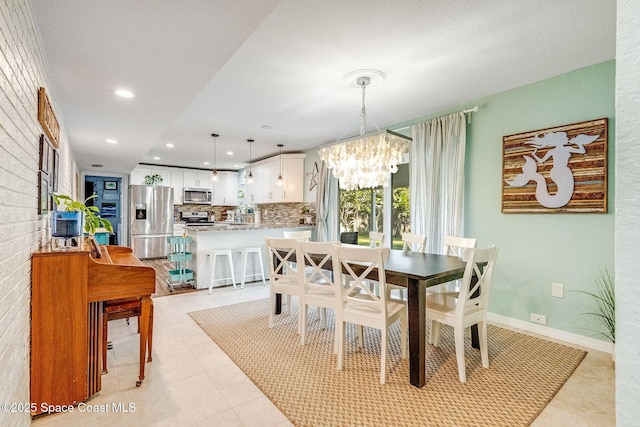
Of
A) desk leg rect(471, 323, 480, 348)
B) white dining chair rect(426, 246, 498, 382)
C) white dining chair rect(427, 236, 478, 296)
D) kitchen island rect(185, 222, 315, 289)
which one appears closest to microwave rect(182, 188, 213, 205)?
kitchen island rect(185, 222, 315, 289)

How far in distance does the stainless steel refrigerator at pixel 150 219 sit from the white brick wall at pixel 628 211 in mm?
8093

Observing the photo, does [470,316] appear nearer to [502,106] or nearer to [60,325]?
[502,106]

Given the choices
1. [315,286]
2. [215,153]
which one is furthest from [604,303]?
[215,153]

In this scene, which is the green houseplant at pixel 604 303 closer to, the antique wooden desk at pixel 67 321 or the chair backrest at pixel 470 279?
the chair backrest at pixel 470 279

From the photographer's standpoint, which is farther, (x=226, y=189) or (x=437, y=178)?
(x=226, y=189)

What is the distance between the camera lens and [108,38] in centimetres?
186

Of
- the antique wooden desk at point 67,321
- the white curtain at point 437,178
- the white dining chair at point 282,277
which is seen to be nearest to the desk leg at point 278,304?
the white dining chair at point 282,277

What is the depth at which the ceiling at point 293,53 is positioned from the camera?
1743mm

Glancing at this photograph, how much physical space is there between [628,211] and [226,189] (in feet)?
28.9

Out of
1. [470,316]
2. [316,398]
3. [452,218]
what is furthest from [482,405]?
[452,218]

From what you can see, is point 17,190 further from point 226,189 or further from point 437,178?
point 226,189

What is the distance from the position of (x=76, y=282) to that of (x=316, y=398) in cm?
159

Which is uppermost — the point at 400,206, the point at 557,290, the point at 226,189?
the point at 226,189

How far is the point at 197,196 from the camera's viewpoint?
828cm
